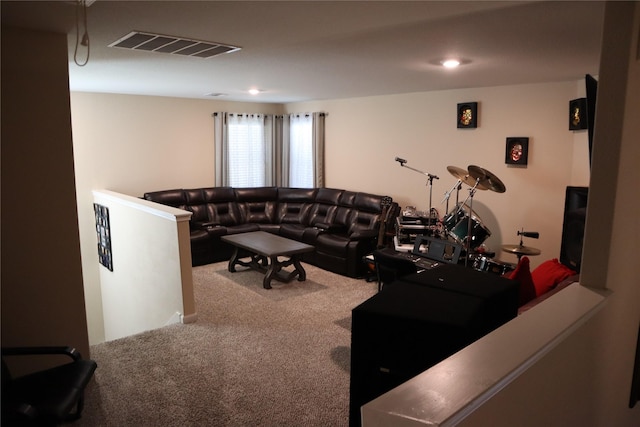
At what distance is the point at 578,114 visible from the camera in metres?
4.32

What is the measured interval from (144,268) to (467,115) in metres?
4.04

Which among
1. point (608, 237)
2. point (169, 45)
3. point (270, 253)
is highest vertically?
point (169, 45)

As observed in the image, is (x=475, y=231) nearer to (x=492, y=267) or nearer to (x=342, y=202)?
(x=492, y=267)

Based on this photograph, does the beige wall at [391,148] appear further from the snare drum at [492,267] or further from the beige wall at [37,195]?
the beige wall at [37,195]

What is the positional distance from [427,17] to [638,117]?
3.45ft

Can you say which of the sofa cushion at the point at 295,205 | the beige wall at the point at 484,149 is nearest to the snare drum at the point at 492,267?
the beige wall at the point at 484,149

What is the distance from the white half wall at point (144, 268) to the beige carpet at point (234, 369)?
0.38 meters

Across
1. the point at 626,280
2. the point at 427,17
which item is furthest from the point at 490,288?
the point at 427,17

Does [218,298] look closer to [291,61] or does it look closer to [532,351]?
[291,61]

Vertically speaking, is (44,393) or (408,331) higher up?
(408,331)

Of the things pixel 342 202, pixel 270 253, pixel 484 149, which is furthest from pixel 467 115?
pixel 270 253

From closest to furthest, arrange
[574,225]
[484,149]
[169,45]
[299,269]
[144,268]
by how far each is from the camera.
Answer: [169,45]
[574,225]
[144,268]
[484,149]
[299,269]

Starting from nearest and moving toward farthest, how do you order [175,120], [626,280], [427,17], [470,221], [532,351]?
[532,351]
[626,280]
[427,17]
[470,221]
[175,120]

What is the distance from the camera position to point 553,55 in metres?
3.24
